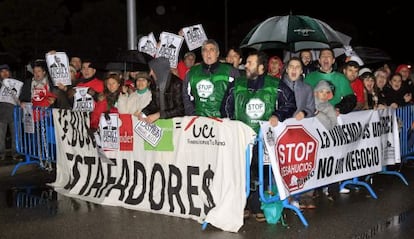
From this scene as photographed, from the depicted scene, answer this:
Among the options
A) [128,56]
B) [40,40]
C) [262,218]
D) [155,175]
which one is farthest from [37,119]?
[40,40]

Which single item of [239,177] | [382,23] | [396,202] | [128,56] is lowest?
[396,202]

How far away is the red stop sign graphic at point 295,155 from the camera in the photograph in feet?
23.4

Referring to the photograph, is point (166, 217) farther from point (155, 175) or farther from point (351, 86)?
point (351, 86)

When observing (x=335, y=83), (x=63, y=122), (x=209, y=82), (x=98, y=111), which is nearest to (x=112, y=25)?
(x=63, y=122)

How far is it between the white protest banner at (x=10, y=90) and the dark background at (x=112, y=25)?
2901 centimetres

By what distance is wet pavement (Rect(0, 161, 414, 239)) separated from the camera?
695 cm

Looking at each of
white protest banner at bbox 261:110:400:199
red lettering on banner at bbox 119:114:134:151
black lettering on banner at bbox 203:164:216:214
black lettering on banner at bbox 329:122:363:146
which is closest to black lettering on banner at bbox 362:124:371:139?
white protest banner at bbox 261:110:400:199

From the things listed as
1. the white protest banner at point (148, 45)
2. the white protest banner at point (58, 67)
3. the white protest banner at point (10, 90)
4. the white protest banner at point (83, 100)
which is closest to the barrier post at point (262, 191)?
the white protest banner at point (83, 100)

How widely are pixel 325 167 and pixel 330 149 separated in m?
0.26

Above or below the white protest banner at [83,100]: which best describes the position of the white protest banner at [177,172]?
below

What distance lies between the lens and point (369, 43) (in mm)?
44062

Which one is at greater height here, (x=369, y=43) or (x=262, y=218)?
(x=369, y=43)

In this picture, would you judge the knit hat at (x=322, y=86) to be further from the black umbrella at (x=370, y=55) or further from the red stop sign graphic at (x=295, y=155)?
the black umbrella at (x=370, y=55)

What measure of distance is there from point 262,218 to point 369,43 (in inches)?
1528
